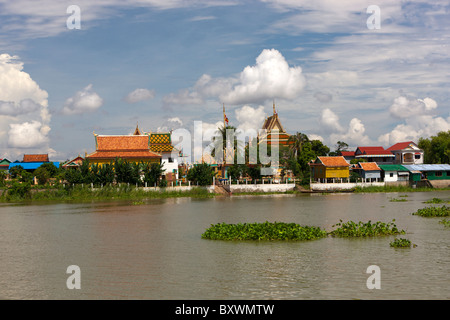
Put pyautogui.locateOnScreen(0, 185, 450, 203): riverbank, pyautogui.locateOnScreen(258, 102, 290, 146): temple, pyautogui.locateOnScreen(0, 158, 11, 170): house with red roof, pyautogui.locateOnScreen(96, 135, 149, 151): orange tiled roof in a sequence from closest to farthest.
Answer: pyautogui.locateOnScreen(0, 185, 450, 203): riverbank → pyautogui.locateOnScreen(96, 135, 149, 151): orange tiled roof → pyautogui.locateOnScreen(258, 102, 290, 146): temple → pyautogui.locateOnScreen(0, 158, 11, 170): house with red roof

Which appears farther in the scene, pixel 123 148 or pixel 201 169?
pixel 123 148

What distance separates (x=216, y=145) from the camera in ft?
196

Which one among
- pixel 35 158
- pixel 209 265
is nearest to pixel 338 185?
pixel 209 265

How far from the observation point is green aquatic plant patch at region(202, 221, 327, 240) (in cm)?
1827

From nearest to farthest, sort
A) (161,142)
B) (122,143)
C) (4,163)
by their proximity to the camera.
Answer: (122,143), (161,142), (4,163)

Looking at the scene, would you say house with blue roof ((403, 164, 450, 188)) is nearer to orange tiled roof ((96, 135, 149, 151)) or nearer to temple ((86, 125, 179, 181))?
temple ((86, 125, 179, 181))

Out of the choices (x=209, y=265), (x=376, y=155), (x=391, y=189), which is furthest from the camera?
(x=376, y=155)

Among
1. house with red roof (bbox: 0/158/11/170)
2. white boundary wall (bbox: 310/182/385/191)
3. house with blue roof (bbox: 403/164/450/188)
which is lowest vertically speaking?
white boundary wall (bbox: 310/182/385/191)

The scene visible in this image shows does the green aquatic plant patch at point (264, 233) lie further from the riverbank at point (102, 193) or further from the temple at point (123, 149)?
the temple at point (123, 149)

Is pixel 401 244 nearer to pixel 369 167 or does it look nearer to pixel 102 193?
pixel 102 193

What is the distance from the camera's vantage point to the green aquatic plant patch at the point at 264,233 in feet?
59.9

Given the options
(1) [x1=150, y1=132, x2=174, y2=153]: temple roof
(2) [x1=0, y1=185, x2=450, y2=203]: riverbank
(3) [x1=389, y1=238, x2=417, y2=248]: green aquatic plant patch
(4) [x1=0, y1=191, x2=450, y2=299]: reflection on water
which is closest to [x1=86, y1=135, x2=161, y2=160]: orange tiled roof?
(1) [x1=150, y1=132, x2=174, y2=153]: temple roof

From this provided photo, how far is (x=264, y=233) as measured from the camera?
18516mm

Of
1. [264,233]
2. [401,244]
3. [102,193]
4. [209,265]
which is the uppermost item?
[102,193]
